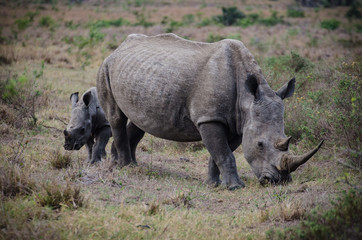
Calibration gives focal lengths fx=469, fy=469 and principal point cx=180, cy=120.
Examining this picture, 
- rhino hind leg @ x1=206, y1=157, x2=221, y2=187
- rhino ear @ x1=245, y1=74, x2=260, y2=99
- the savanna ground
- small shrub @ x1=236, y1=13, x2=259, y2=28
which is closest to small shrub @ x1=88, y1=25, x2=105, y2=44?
the savanna ground

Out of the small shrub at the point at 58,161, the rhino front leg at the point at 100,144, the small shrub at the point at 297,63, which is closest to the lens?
the small shrub at the point at 58,161

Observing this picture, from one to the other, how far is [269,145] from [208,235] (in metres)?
1.84

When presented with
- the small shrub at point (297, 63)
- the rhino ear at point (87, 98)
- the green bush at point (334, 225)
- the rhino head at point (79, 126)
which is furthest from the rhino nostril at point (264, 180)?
the small shrub at point (297, 63)

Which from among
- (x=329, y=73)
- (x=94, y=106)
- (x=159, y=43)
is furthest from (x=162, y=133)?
(x=329, y=73)

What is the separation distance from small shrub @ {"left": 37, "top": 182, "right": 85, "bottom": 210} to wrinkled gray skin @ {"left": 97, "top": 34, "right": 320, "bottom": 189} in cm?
210

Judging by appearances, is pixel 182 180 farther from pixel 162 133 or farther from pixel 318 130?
pixel 318 130

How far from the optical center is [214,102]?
6.05m

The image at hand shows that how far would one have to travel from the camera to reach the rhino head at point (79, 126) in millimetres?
7973

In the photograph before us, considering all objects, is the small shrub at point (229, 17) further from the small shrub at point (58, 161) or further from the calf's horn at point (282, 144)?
the calf's horn at point (282, 144)

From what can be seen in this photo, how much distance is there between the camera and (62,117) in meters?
10.3

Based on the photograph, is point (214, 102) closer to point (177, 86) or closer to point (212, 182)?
point (177, 86)

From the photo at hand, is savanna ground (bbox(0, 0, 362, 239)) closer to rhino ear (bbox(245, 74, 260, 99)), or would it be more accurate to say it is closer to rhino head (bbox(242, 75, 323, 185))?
rhino head (bbox(242, 75, 323, 185))

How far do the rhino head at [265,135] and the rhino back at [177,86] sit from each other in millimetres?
322

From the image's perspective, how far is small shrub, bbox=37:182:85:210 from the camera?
4.52 m
